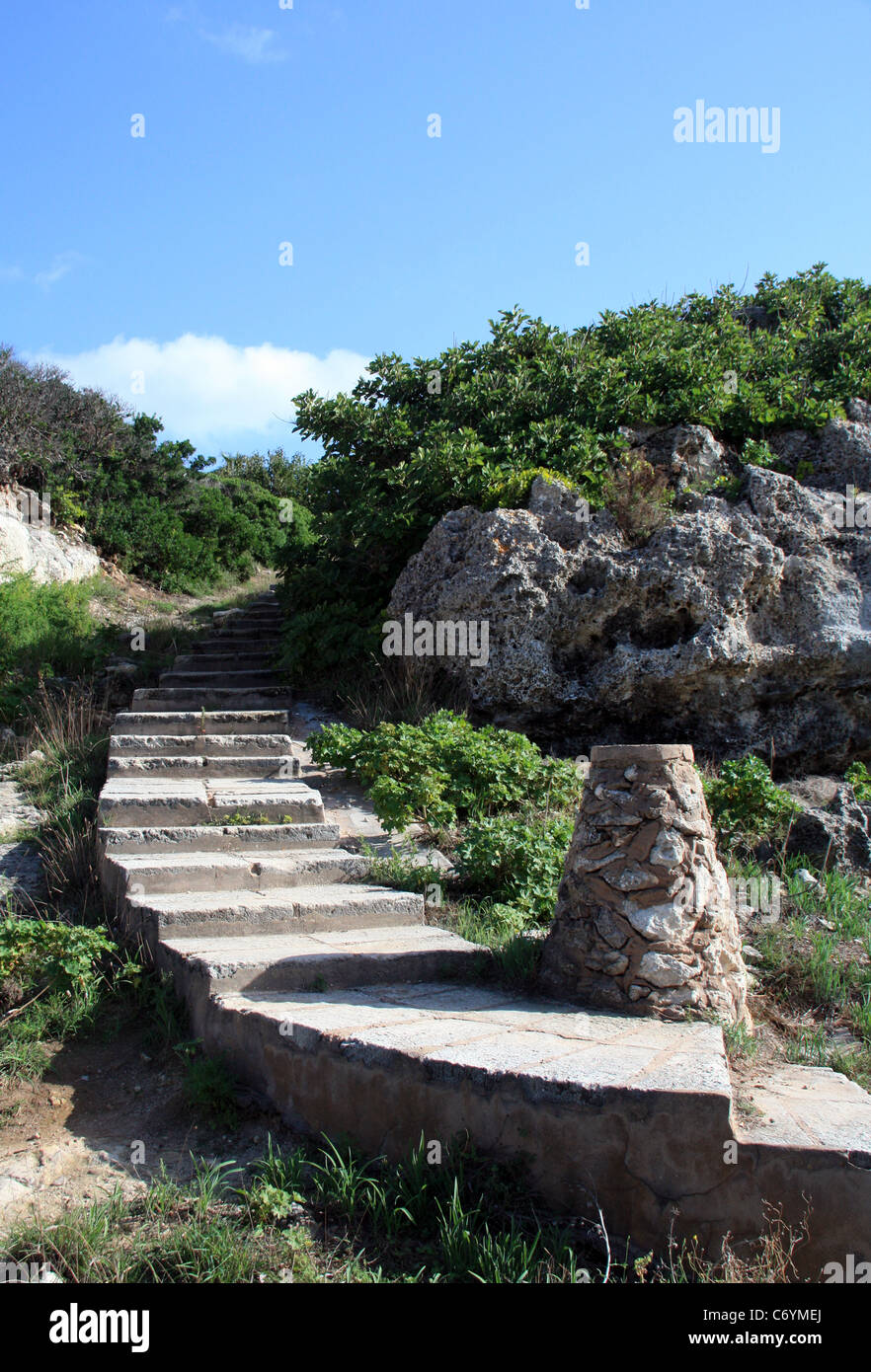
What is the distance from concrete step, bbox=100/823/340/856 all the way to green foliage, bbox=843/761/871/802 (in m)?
3.94

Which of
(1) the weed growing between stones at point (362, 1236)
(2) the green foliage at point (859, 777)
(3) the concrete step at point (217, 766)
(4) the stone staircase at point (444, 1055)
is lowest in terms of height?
(1) the weed growing between stones at point (362, 1236)

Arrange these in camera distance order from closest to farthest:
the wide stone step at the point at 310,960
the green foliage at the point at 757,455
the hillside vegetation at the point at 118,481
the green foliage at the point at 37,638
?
the wide stone step at the point at 310,960 < the green foliage at the point at 757,455 < the green foliage at the point at 37,638 < the hillside vegetation at the point at 118,481

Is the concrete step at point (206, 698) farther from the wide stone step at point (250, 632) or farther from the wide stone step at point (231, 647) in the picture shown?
the wide stone step at point (250, 632)

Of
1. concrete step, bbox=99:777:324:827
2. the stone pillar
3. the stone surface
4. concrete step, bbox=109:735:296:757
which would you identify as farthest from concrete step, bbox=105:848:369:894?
the stone surface

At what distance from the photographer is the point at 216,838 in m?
5.57

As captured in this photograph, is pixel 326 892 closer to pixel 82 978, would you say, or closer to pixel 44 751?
pixel 82 978

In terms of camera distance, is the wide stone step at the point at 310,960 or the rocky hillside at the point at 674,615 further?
the rocky hillside at the point at 674,615

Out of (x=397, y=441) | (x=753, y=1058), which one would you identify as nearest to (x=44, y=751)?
(x=397, y=441)

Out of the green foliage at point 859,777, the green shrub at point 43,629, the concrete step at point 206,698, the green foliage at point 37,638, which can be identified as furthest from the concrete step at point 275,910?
the green shrub at point 43,629

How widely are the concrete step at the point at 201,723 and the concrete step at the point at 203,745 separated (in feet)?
0.51

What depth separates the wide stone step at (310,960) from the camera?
384cm

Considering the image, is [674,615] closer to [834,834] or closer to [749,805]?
[749,805]

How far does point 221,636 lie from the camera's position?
10805mm
